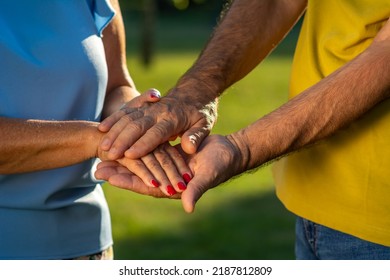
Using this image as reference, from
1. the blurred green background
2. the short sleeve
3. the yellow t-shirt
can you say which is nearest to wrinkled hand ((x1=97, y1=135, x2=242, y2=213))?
the yellow t-shirt

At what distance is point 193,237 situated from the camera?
785 centimetres

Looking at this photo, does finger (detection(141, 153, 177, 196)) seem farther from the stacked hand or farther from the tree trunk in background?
the tree trunk in background

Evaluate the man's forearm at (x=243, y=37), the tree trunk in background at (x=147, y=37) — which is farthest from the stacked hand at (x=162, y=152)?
the tree trunk in background at (x=147, y=37)

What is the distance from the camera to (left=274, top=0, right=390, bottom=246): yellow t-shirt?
128 inches

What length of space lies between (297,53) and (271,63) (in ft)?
59.9

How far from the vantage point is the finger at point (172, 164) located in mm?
3148

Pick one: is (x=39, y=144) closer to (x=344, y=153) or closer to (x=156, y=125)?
(x=156, y=125)

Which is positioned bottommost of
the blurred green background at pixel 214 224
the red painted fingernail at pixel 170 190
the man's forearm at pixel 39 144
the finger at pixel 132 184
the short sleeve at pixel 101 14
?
the red painted fingernail at pixel 170 190

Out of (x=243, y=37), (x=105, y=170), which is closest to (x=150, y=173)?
(x=105, y=170)

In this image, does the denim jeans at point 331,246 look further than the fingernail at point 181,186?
Yes

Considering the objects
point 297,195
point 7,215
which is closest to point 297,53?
point 297,195

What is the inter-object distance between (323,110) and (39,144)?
0.97 m

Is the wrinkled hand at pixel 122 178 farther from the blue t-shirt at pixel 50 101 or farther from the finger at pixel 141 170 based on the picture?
the blue t-shirt at pixel 50 101

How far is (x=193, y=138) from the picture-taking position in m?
3.25
